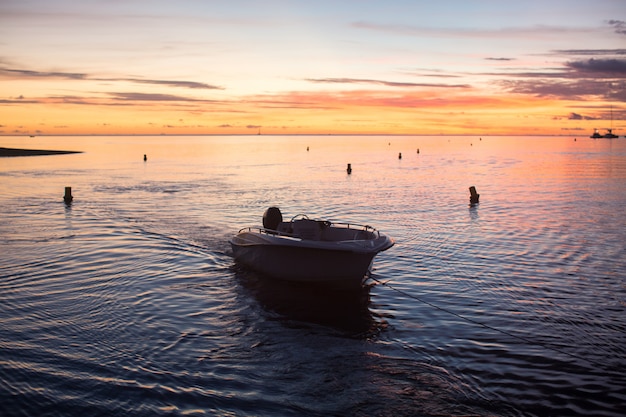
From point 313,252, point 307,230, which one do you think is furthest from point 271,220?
point 313,252

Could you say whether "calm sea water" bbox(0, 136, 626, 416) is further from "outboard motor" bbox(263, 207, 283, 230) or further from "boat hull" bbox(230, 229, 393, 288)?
"outboard motor" bbox(263, 207, 283, 230)

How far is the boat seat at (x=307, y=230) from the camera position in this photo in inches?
670

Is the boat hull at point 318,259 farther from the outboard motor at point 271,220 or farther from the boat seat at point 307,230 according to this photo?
the outboard motor at point 271,220

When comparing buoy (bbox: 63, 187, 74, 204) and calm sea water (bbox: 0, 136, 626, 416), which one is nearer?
calm sea water (bbox: 0, 136, 626, 416)

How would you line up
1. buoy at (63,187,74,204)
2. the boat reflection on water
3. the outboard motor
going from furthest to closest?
buoy at (63,187,74,204), the outboard motor, the boat reflection on water

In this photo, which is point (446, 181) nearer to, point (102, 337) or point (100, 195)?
point (100, 195)

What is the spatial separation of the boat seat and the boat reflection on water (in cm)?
158

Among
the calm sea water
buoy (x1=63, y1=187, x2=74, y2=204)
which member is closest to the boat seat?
the calm sea water

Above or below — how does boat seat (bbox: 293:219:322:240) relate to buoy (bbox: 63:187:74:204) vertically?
below

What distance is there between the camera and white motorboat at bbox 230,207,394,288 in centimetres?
1505

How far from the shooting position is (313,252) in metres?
15.2

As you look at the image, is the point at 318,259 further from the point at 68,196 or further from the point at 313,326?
the point at 68,196

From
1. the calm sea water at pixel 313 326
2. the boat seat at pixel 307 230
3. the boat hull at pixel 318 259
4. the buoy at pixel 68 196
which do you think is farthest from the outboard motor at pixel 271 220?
the buoy at pixel 68 196

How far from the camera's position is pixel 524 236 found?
23922 millimetres
